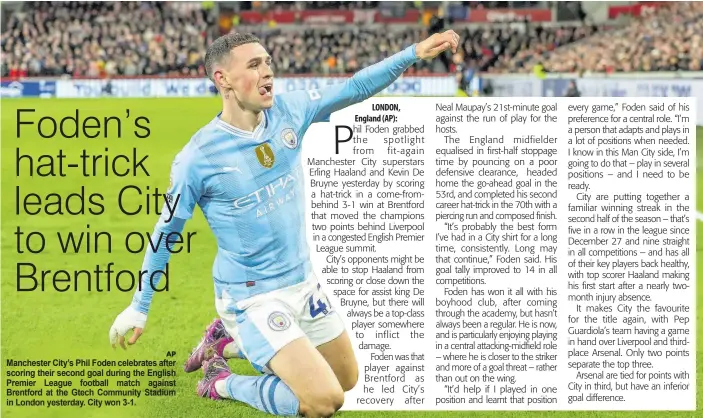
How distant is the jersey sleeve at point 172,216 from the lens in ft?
22.9

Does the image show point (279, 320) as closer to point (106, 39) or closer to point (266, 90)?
point (266, 90)

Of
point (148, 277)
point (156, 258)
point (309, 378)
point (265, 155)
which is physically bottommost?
point (309, 378)

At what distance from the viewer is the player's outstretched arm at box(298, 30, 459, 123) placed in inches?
269

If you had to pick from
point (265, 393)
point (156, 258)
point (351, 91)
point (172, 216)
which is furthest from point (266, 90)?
point (265, 393)

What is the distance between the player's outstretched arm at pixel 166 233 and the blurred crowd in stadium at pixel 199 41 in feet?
105

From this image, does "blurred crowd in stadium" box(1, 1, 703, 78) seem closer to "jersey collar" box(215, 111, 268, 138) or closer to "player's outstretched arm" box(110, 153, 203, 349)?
"jersey collar" box(215, 111, 268, 138)

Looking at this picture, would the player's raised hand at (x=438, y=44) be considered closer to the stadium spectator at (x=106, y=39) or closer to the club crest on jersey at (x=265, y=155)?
the club crest on jersey at (x=265, y=155)

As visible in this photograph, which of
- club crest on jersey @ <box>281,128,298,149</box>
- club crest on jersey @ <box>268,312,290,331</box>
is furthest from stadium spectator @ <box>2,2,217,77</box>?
club crest on jersey @ <box>268,312,290,331</box>

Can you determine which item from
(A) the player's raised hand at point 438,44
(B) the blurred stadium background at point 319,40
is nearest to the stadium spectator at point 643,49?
Result: (B) the blurred stadium background at point 319,40

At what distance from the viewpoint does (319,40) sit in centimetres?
4572

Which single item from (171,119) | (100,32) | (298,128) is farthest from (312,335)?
(100,32)

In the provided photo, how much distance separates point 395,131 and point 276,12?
143 feet

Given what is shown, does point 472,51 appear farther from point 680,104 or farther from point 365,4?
point 680,104

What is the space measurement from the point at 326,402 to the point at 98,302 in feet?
12.3
